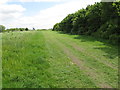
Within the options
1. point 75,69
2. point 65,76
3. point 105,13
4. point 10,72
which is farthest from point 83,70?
point 105,13

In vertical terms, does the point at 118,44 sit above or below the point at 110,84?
above

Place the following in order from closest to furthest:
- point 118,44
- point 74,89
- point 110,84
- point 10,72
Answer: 1. point 74,89
2. point 110,84
3. point 10,72
4. point 118,44

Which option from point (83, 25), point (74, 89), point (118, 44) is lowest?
point (74, 89)

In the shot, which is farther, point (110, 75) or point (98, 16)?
point (98, 16)

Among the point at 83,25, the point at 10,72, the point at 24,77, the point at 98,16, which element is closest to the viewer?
the point at 24,77

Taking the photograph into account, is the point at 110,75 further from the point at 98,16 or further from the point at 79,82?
the point at 98,16

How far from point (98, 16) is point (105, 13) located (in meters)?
6.75

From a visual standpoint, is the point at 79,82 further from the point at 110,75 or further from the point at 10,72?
the point at 10,72

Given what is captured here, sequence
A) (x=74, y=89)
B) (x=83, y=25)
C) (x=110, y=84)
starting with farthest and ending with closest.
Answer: (x=83, y=25) → (x=110, y=84) → (x=74, y=89)

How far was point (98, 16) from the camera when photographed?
2294cm

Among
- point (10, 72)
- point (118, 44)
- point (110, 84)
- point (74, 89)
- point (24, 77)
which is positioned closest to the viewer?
point (74, 89)

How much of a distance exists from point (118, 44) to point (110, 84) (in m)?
9.99

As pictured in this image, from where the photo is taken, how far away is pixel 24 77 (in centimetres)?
511

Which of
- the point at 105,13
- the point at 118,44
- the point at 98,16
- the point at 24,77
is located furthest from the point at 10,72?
the point at 98,16
